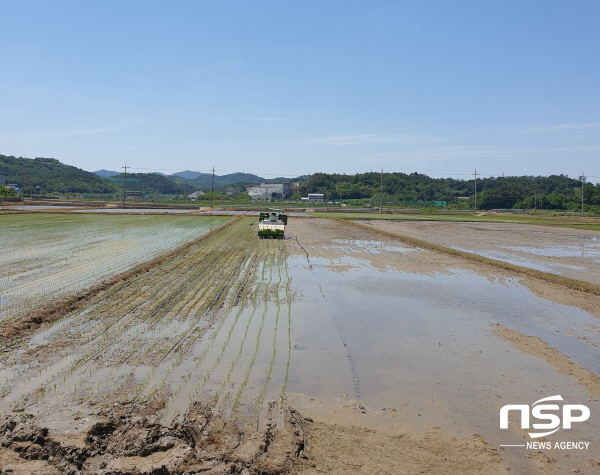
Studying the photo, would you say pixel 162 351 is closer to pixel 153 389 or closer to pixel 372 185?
pixel 153 389

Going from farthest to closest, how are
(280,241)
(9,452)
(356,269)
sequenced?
(280,241)
(356,269)
(9,452)

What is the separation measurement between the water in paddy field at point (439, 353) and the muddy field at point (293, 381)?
40 mm

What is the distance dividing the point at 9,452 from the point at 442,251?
79.8 feet

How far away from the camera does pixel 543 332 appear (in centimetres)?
1057

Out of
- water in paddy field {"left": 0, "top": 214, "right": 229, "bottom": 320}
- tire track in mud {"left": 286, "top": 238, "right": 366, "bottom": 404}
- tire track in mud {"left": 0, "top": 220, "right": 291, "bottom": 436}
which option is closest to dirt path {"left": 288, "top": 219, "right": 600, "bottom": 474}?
tire track in mud {"left": 286, "top": 238, "right": 366, "bottom": 404}

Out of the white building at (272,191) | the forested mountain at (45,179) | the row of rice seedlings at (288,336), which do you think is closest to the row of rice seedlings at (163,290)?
the row of rice seedlings at (288,336)

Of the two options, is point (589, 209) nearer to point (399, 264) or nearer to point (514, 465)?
point (399, 264)

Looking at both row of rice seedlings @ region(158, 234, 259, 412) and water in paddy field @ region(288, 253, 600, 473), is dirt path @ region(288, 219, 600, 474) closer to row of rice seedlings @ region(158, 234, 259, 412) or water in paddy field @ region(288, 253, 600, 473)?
water in paddy field @ region(288, 253, 600, 473)

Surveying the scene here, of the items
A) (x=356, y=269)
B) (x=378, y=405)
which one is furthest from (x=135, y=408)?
(x=356, y=269)

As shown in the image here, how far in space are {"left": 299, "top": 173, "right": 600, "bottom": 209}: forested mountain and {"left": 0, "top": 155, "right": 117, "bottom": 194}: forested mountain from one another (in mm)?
65350

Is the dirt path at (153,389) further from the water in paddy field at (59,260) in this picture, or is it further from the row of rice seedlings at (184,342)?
the water in paddy field at (59,260)

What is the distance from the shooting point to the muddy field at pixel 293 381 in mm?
4988

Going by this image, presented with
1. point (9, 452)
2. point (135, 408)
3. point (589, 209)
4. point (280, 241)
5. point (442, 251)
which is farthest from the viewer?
point (589, 209)

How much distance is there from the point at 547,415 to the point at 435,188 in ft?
530
